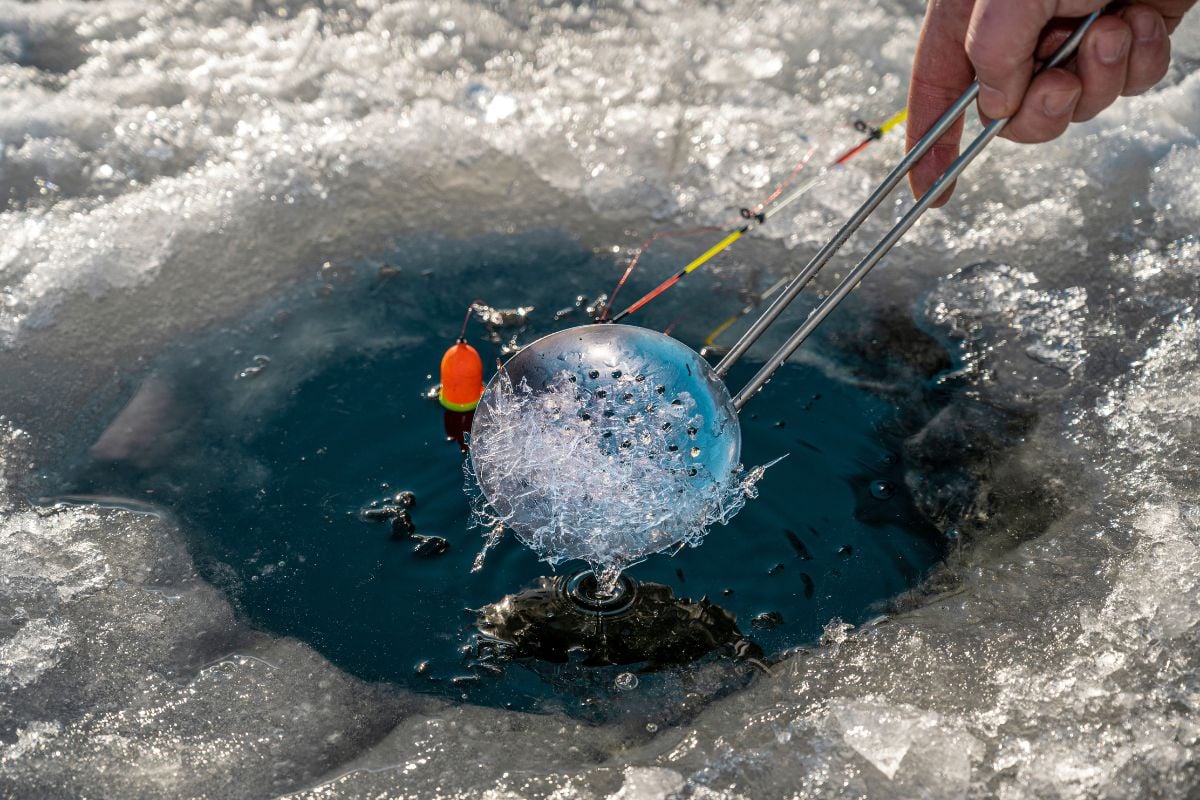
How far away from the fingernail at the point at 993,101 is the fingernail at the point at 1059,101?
0.27 ft

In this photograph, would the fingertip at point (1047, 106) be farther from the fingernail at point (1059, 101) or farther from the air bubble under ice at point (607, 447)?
the air bubble under ice at point (607, 447)

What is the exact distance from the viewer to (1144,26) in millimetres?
2354

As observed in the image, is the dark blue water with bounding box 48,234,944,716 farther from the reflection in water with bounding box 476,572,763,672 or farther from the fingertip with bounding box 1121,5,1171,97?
the fingertip with bounding box 1121,5,1171,97

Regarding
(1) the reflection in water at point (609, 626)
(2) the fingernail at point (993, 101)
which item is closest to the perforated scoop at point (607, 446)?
(1) the reflection in water at point (609, 626)

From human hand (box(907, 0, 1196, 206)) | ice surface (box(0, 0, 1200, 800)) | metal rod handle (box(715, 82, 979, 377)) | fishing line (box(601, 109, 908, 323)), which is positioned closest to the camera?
ice surface (box(0, 0, 1200, 800))

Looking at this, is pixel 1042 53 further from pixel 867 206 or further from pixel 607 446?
pixel 607 446

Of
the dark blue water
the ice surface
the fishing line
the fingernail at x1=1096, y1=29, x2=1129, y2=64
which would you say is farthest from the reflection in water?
the fingernail at x1=1096, y1=29, x2=1129, y2=64

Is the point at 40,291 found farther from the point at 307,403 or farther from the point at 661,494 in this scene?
the point at 661,494

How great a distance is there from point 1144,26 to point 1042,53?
0.68 feet

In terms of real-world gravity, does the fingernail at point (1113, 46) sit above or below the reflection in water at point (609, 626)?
above

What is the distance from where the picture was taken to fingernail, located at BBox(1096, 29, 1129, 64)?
2.28 m

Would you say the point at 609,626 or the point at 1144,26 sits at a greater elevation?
the point at 1144,26

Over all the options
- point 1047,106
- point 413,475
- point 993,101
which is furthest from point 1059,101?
point 413,475

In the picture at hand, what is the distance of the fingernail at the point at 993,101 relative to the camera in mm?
2387
